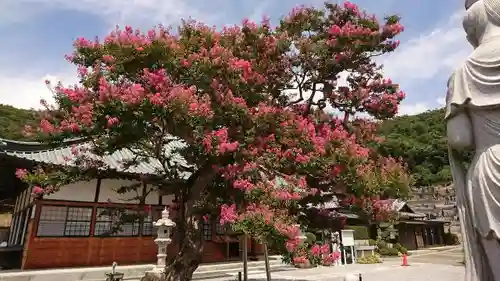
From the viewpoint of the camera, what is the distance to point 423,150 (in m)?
75.8

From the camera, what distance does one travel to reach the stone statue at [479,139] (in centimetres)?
323

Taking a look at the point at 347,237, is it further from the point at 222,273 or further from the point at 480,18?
the point at 480,18

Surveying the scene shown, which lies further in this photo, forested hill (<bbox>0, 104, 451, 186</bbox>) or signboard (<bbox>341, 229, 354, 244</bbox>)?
forested hill (<bbox>0, 104, 451, 186</bbox>)

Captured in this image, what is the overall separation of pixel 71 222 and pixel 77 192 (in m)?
1.32

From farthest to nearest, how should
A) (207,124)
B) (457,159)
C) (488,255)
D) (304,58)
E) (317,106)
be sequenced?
(317,106), (304,58), (207,124), (457,159), (488,255)

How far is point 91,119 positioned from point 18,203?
50.5ft

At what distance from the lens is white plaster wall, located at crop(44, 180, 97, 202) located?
587 inches

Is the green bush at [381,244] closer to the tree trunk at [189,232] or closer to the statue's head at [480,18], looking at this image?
the tree trunk at [189,232]

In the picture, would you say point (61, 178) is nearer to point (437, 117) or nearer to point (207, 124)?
point (207, 124)

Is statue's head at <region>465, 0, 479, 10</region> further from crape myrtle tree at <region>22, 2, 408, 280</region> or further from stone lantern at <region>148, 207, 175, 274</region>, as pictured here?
stone lantern at <region>148, 207, 175, 274</region>

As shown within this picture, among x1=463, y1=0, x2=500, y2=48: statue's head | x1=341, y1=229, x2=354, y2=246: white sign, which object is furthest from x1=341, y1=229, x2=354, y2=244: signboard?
x1=463, y1=0, x2=500, y2=48: statue's head

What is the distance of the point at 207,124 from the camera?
7992 millimetres

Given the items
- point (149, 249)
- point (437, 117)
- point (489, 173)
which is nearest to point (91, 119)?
point (489, 173)

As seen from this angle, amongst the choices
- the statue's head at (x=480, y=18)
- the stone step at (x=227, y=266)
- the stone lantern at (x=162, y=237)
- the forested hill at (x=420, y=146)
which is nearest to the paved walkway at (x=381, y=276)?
the stone step at (x=227, y=266)
